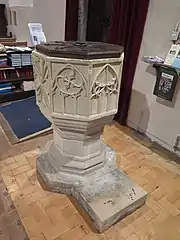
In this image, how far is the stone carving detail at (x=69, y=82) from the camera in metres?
1.22

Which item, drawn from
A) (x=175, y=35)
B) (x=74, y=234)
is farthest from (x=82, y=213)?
(x=175, y=35)

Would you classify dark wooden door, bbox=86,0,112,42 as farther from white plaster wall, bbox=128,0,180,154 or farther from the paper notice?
white plaster wall, bbox=128,0,180,154

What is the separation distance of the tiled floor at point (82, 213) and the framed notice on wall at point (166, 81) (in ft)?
2.02

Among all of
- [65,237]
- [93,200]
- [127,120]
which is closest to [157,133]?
[127,120]

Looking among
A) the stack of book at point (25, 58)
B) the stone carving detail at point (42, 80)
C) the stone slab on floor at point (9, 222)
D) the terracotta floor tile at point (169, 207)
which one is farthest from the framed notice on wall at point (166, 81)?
the stack of book at point (25, 58)

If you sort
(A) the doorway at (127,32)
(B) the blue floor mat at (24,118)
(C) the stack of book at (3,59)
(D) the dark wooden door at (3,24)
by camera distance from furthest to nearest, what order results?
(D) the dark wooden door at (3,24), (C) the stack of book at (3,59), (B) the blue floor mat at (24,118), (A) the doorway at (127,32)

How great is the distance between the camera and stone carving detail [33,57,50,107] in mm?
1307

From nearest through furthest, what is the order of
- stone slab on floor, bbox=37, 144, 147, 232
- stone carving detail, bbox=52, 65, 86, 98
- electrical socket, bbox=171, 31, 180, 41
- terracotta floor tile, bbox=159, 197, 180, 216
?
stone carving detail, bbox=52, 65, 86, 98 < stone slab on floor, bbox=37, 144, 147, 232 < terracotta floor tile, bbox=159, 197, 180, 216 < electrical socket, bbox=171, 31, 180, 41

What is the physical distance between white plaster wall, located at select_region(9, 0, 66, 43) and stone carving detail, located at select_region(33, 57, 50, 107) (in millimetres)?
2235

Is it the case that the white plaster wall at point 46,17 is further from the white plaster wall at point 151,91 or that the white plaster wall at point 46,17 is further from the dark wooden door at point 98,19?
the white plaster wall at point 151,91

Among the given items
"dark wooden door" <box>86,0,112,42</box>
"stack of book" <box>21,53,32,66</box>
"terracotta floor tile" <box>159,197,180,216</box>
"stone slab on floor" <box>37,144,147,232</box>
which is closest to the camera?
"stone slab on floor" <box>37,144,147,232</box>

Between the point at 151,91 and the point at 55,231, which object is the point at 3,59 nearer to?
the point at 151,91

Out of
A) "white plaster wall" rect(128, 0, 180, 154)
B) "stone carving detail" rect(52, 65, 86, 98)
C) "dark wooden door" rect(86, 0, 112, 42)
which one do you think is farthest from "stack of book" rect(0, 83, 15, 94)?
"stone carving detail" rect(52, 65, 86, 98)

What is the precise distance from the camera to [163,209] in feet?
4.92
